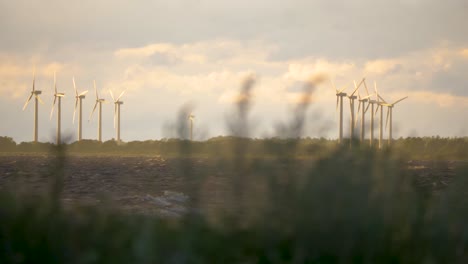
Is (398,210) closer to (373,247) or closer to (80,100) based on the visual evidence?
(373,247)

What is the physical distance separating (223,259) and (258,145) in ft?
4.59

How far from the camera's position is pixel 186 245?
6777mm

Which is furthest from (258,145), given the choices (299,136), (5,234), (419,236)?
(5,234)

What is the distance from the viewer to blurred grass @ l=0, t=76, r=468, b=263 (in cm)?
789

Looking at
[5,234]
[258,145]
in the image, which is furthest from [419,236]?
[5,234]

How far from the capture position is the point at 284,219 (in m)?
8.13

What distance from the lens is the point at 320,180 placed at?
7910 millimetres

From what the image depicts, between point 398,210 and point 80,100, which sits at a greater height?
point 80,100

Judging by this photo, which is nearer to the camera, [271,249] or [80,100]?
[271,249]

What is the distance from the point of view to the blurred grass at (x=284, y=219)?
311 inches

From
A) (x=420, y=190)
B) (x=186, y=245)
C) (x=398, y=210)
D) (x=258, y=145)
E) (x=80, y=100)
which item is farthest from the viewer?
(x=80, y=100)

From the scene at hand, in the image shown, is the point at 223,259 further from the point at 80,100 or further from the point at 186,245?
the point at 80,100

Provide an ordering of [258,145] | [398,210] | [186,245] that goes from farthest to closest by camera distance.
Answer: [398,210]
[258,145]
[186,245]

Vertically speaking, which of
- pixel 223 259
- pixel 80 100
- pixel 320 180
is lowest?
pixel 223 259
